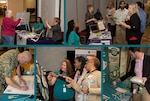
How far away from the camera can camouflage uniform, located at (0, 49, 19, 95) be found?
213 cm

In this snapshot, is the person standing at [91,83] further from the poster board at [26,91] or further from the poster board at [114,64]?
the poster board at [26,91]

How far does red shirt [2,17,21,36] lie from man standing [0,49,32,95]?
5.2 inches

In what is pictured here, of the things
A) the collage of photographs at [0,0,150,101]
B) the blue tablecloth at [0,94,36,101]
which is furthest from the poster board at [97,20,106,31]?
the blue tablecloth at [0,94,36,101]

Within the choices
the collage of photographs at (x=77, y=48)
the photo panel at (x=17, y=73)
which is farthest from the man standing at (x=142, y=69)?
the photo panel at (x=17, y=73)

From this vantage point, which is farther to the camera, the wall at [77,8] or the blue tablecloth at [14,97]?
the blue tablecloth at [14,97]

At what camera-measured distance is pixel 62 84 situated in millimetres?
2158

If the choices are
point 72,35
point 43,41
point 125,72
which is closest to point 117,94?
point 125,72

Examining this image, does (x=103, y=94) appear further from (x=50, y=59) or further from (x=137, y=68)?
(x=50, y=59)

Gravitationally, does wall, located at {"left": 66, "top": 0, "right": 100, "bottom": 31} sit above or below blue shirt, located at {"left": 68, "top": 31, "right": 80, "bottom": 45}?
above

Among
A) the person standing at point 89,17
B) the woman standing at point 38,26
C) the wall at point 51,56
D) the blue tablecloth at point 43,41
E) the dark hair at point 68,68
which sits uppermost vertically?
the person standing at point 89,17

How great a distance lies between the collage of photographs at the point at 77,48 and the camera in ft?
6.86

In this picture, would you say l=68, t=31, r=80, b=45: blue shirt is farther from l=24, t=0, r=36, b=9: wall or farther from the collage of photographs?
l=24, t=0, r=36, b=9: wall

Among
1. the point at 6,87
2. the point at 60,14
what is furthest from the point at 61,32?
the point at 6,87

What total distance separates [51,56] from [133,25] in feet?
2.04
